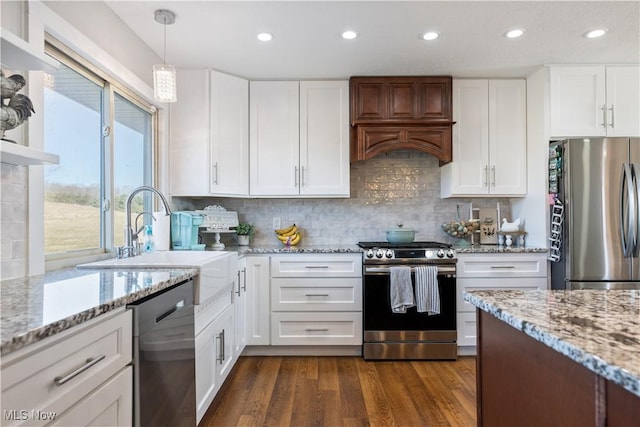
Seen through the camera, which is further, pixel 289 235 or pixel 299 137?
pixel 289 235

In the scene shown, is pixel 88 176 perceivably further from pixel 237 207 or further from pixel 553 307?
pixel 553 307

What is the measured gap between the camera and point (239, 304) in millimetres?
2803

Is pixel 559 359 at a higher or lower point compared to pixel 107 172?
lower

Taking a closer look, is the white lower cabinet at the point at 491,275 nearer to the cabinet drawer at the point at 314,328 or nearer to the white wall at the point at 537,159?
the white wall at the point at 537,159

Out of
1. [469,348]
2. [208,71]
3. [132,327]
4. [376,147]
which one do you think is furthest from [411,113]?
[132,327]

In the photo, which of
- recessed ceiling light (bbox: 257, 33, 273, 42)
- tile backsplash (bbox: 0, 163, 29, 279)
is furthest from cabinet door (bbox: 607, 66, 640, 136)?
tile backsplash (bbox: 0, 163, 29, 279)

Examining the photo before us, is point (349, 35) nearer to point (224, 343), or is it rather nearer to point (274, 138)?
point (274, 138)

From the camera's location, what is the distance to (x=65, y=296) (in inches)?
43.4

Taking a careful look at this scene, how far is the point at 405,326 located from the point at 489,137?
1844 millimetres

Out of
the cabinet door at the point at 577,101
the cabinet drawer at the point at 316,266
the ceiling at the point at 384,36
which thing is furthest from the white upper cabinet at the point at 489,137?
the cabinet drawer at the point at 316,266

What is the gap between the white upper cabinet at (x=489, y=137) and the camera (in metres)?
3.22

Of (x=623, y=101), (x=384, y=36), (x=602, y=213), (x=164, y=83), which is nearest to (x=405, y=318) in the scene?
(x=602, y=213)

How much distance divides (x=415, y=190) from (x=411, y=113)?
0.78 meters

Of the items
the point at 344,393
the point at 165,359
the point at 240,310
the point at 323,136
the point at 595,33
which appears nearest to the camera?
the point at 165,359
